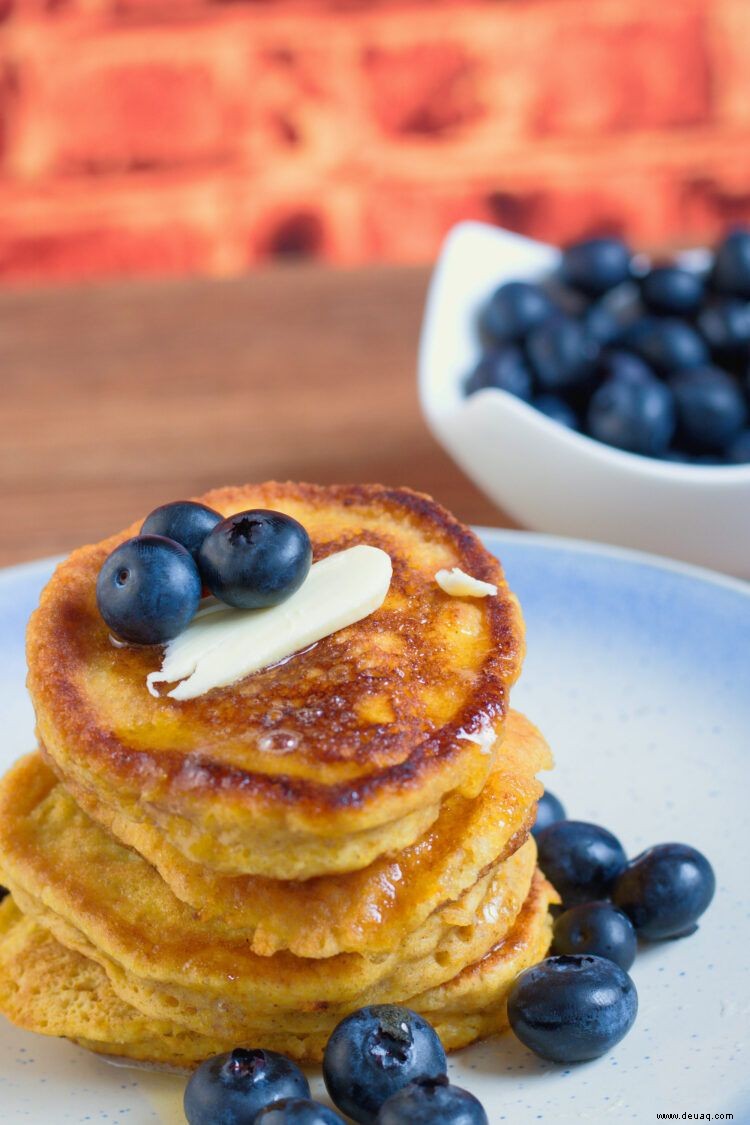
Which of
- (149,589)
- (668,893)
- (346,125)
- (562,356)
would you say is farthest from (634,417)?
(346,125)

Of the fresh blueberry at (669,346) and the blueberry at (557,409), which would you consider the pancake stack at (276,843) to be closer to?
the blueberry at (557,409)

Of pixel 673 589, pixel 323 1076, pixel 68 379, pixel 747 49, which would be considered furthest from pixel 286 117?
pixel 323 1076

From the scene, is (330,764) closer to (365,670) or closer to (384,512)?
(365,670)

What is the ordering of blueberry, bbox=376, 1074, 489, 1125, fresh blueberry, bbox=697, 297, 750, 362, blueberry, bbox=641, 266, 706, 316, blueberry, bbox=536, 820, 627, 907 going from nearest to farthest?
blueberry, bbox=376, 1074, 489, 1125, blueberry, bbox=536, 820, 627, 907, fresh blueberry, bbox=697, 297, 750, 362, blueberry, bbox=641, 266, 706, 316

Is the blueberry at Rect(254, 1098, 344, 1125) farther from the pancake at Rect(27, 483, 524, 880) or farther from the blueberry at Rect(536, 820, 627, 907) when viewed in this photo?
the blueberry at Rect(536, 820, 627, 907)

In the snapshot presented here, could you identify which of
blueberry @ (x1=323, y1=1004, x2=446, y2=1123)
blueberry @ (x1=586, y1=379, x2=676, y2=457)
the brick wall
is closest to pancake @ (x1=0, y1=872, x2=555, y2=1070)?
blueberry @ (x1=323, y1=1004, x2=446, y2=1123)

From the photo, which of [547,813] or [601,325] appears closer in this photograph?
[547,813]

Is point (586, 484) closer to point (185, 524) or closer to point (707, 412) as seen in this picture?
point (707, 412)
